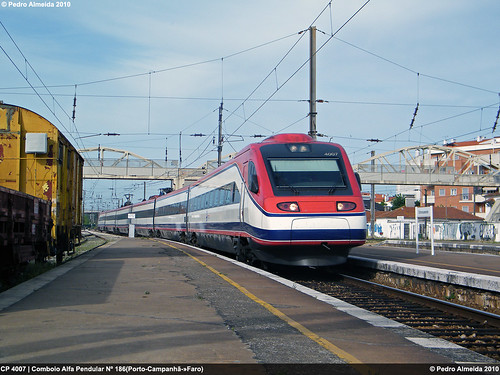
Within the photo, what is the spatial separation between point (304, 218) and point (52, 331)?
7167mm

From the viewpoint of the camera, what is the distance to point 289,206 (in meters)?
12.1

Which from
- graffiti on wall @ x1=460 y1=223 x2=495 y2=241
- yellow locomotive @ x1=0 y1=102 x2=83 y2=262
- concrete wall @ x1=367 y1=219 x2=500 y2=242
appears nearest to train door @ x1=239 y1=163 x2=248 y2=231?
yellow locomotive @ x1=0 y1=102 x2=83 y2=262

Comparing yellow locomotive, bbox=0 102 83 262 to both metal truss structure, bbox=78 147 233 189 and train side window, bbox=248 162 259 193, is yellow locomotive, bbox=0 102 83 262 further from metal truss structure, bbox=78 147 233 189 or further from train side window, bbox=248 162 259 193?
metal truss structure, bbox=78 147 233 189

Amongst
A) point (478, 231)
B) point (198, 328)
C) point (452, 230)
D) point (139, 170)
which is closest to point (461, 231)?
point (452, 230)

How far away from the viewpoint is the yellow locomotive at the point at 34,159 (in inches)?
528

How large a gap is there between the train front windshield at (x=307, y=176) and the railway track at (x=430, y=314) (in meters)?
2.18

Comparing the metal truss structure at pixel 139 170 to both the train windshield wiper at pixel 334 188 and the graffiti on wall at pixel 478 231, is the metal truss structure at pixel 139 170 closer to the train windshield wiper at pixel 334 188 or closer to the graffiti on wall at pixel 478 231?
the graffiti on wall at pixel 478 231

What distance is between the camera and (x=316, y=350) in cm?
512

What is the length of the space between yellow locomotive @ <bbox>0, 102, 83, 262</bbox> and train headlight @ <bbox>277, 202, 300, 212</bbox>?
608 cm

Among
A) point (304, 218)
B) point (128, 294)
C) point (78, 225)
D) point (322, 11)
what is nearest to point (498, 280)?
point (304, 218)

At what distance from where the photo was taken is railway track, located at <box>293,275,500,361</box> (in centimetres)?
697

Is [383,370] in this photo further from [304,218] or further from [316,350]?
[304,218]

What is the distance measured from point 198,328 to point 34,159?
9.43m

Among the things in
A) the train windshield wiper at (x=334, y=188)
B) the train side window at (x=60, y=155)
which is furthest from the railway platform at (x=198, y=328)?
the train side window at (x=60, y=155)
